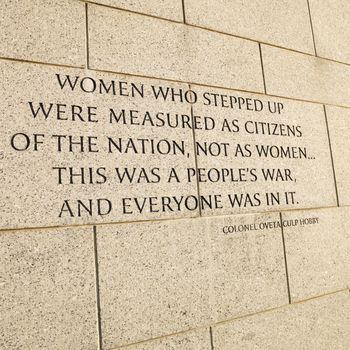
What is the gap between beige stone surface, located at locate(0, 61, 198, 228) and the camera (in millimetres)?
3201

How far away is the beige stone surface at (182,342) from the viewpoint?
3453 millimetres

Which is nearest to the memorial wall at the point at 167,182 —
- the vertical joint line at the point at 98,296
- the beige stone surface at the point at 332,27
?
the vertical joint line at the point at 98,296

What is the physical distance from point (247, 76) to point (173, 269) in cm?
264

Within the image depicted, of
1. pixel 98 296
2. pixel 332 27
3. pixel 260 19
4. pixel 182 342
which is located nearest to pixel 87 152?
pixel 98 296

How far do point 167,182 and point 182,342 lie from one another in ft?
5.29

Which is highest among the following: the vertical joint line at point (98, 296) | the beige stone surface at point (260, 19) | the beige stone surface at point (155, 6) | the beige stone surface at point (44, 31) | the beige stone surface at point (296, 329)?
the beige stone surface at point (260, 19)

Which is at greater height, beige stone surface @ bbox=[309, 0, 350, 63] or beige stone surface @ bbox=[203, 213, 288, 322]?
beige stone surface @ bbox=[309, 0, 350, 63]

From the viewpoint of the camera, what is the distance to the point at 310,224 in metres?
4.84

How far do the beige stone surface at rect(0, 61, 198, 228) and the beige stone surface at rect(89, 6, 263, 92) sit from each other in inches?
7.8

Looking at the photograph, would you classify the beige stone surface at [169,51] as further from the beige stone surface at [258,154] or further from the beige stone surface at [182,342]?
the beige stone surface at [182,342]

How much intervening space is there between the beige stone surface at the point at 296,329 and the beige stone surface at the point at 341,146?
146 centimetres

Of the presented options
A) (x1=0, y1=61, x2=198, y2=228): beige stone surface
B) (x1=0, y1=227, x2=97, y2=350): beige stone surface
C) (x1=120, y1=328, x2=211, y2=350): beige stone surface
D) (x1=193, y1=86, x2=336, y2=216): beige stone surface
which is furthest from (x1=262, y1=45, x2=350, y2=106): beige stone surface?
(x1=0, y1=227, x2=97, y2=350): beige stone surface

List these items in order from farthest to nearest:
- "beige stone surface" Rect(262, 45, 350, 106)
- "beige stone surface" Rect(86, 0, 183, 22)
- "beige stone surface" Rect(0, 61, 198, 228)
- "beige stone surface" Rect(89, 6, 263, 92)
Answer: "beige stone surface" Rect(262, 45, 350, 106), "beige stone surface" Rect(86, 0, 183, 22), "beige stone surface" Rect(89, 6, 263, 92), "beige stone surface" Rect(0, 61, 198, 228)

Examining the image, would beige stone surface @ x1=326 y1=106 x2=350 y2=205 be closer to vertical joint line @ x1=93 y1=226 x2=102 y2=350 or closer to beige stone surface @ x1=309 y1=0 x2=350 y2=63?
beige stone surface @ x1=309 y1=0 x2=350 y2=63
